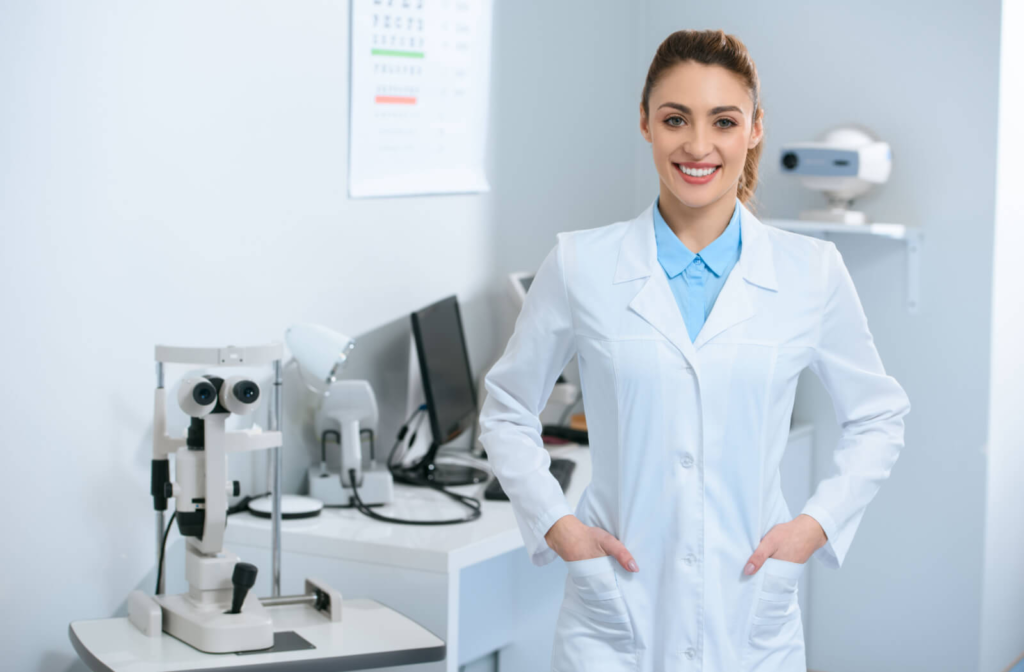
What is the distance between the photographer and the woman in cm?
132

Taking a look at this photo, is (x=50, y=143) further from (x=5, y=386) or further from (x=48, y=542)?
(x=48, y=542)

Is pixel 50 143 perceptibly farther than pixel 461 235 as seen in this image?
No

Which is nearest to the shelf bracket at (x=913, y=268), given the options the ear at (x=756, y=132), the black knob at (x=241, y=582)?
the ear at (x=756, y=132)

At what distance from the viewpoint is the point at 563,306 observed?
140 cm

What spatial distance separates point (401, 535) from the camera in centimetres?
204

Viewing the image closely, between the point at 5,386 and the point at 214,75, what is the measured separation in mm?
712

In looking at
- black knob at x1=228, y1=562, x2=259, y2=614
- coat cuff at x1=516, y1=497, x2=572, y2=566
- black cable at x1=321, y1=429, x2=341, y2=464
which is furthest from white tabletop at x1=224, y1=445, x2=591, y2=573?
coat cuff at x1=516, y1=497, x2=572, y2=566

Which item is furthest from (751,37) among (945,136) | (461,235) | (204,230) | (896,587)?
(204,230)

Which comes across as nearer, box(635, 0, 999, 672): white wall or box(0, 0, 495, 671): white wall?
box(0, 0, 495, 671): white wall

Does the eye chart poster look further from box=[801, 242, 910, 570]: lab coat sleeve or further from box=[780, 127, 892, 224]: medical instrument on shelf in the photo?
box=[801, 242, 910, 570]: lab coat sleeve

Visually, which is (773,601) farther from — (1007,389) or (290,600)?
(1007,389)

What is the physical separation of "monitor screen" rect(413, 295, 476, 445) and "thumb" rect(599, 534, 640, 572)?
107cm

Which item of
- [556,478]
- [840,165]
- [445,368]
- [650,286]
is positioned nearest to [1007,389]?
[840,165]

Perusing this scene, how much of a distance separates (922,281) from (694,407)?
188cm
